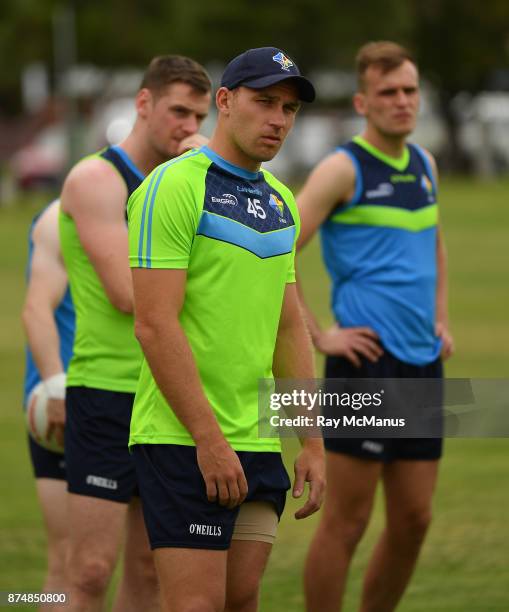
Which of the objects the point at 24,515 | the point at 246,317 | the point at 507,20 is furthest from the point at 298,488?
the point at 507,20

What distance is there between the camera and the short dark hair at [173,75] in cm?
589

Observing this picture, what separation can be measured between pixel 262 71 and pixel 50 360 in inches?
84.8

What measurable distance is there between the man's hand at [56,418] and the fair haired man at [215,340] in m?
1.55

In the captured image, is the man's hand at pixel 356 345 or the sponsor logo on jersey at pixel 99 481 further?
the man's hand at pixel 356 345

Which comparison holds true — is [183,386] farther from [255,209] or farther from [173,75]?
[173,75]

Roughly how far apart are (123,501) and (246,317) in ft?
4.97

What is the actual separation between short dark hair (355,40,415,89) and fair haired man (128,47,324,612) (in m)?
2.16

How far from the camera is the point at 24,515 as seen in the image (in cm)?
952

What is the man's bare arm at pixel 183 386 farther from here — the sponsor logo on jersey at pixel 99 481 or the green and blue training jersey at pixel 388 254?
the green and blue training jersey at pixel 388 254

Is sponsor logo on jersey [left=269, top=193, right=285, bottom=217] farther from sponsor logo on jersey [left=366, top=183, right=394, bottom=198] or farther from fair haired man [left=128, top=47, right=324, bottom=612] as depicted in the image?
sponsor logo on jersey [left=366, top=183, right=394, bottom=198]

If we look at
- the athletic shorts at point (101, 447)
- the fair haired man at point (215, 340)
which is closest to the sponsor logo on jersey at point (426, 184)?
the athletic shorts at point (101, 447)

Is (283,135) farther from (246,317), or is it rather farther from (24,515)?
(24,515)

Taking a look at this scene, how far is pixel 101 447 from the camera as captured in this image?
588cm

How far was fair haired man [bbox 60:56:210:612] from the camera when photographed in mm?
5773
